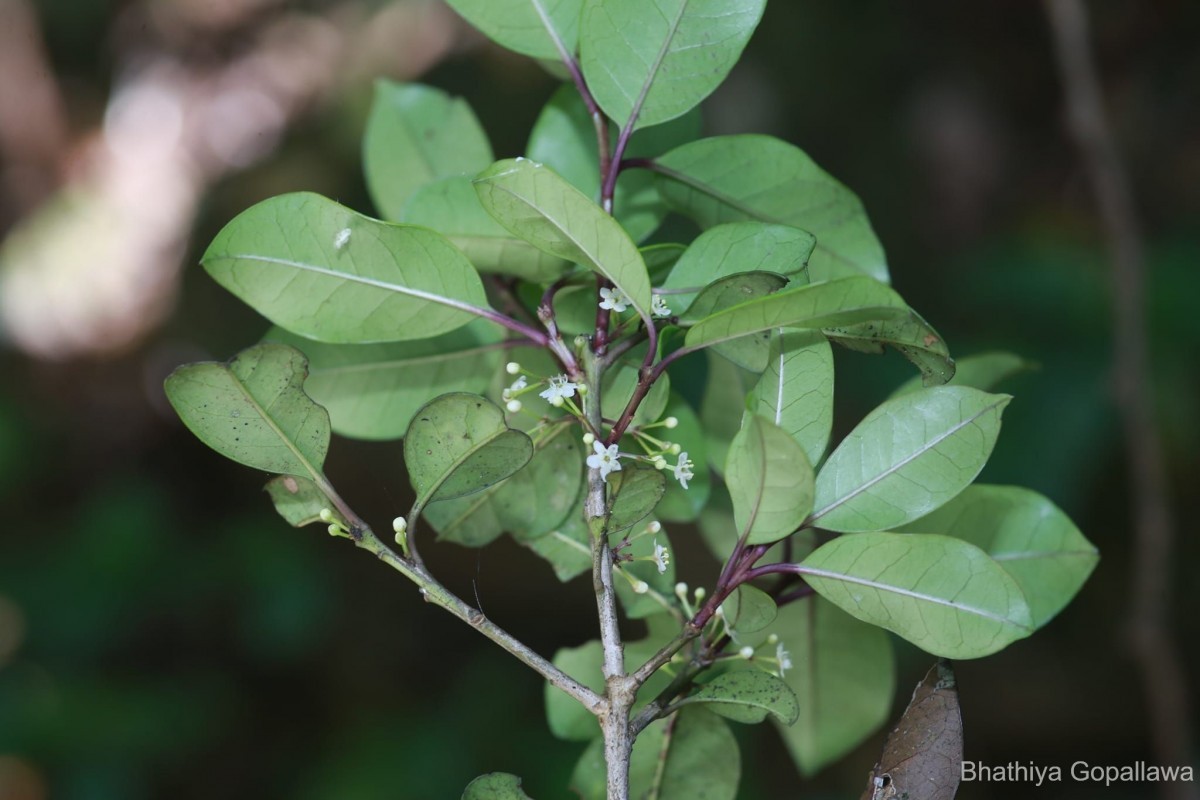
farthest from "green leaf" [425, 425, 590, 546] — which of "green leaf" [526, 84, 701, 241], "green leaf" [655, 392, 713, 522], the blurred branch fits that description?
the blurred branch

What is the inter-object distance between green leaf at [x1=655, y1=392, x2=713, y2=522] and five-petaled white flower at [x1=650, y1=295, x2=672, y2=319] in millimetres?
123

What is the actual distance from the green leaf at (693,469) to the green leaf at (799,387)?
0.42ft

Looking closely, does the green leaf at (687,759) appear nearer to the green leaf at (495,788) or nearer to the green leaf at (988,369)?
the green leaf at (495,788)

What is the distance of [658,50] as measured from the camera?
1.90ft

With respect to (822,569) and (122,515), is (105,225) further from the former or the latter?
(822,569)

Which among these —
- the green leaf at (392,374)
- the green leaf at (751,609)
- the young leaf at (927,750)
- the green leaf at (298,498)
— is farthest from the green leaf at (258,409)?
the young leaf at (927,750)

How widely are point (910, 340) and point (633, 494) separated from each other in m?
0.16

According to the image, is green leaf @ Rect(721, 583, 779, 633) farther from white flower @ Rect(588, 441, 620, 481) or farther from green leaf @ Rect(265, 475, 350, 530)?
green leaf @ Rect(265, 475, 350, 530)

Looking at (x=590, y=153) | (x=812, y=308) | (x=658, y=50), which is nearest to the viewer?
(x=812, y=308)

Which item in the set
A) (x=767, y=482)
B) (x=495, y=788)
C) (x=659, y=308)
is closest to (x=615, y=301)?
(x=659, y=308)

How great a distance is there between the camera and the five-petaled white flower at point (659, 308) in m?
0.52

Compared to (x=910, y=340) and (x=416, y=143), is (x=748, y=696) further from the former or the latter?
(x=416, y=143)

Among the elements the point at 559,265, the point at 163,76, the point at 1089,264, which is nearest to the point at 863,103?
the point at 1089,264

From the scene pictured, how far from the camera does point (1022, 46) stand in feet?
9.91
